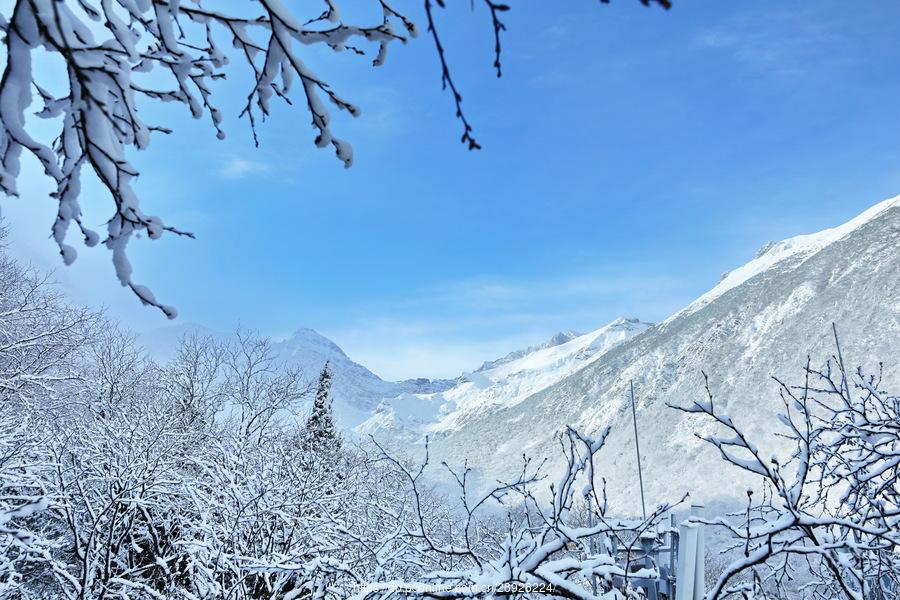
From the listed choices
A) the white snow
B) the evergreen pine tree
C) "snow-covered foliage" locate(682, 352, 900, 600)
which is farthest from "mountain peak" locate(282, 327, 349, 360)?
"snow-covered foliage" locate(682, 352, 900, 600)

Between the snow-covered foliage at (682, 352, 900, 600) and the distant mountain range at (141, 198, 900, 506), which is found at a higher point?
the distant mountain range at (141, 198, 900, 506)

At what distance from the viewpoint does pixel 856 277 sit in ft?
166

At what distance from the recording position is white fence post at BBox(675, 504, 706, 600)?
2.34m

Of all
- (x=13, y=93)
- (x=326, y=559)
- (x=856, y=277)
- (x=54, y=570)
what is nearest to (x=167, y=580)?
(x=54, y=570)

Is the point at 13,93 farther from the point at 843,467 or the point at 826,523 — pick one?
the point at 843,467

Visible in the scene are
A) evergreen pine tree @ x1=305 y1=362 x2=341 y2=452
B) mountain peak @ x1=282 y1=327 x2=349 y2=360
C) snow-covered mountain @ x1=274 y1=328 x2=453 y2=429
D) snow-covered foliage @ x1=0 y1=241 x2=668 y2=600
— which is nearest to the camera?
snow-covered foliage @ x1=0 y1=241 x2=668 y2=600

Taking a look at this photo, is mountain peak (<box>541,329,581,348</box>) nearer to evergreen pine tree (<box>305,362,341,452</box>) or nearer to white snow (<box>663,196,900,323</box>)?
white snow (<box>663,196,900,323</box>)

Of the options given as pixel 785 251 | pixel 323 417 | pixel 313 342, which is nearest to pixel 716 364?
pixel 785 251

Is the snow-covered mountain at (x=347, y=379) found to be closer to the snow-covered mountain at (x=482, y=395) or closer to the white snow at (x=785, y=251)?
the snow-covered mountain at (x=482, y=395)

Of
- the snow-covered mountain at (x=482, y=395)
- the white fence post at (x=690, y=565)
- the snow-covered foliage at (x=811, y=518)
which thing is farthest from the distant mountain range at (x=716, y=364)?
the white fence post at (x=690, y=565)

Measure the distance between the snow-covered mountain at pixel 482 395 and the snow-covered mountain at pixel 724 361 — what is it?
9276mm

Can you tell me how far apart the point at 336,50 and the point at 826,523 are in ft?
8.49

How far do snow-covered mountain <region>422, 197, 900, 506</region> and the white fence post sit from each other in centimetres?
4260

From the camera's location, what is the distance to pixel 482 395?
318 feet
